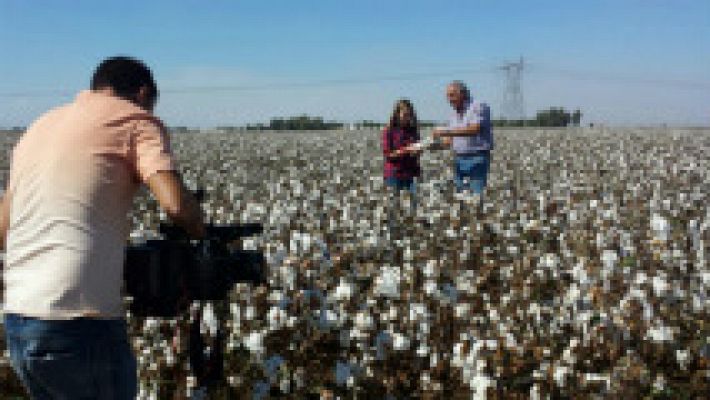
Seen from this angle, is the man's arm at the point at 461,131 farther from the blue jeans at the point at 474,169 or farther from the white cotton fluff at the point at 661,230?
the white cotton fluff at the point at 661,230

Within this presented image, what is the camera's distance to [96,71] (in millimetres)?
3088

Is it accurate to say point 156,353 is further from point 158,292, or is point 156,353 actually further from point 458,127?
point 458,127

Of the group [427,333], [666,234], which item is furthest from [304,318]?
[666,234]

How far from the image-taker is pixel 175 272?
3.12 meters

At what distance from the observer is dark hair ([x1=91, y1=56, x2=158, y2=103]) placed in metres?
3.01

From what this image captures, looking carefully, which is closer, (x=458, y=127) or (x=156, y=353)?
(x=156, y=353)

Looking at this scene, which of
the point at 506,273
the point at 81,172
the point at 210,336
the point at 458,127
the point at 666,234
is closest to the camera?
the point at 81,172

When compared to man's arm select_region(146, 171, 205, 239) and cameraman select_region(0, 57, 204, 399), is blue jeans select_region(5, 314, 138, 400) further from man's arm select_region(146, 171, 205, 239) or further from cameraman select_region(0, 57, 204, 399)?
man's arm select_region(146, 171, 205, 239)

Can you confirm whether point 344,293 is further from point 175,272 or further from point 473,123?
point 473,123

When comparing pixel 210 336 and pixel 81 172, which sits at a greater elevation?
pixel 81 172

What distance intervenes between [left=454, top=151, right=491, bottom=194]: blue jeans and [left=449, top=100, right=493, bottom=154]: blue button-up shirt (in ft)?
0.40

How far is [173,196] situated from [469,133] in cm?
720

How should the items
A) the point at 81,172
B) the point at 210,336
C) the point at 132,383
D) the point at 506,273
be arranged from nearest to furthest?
the point at 81,172
the point at 132,383
the point at 210,336
the point at 506,273

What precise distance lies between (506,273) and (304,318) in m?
2.39
